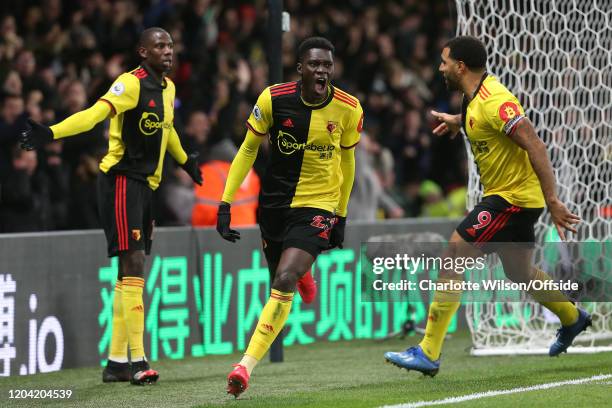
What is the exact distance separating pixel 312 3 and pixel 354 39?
3.23ft

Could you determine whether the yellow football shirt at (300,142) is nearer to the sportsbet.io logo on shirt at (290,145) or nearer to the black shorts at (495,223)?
the sportsbet.io logo on shirt at (290,145)

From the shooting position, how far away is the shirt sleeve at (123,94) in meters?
7.93

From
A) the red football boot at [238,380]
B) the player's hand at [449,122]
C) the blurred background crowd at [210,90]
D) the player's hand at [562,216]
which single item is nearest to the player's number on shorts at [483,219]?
the player's hand at [562,216]

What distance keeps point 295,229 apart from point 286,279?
15.9 inches

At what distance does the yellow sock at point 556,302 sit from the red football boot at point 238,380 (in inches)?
87.8

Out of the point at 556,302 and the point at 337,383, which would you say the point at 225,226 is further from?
the point at 556,302

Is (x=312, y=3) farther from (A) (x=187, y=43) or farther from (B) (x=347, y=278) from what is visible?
(B) (x=347, y=278)

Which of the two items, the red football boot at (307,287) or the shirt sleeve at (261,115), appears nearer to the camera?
the shirt sleeve at (261,115)

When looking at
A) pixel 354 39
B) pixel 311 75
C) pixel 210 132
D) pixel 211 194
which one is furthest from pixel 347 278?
pixel 354 39

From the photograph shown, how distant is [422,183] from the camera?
16.0m

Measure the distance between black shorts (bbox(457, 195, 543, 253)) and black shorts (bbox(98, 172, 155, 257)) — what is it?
223 centimetres

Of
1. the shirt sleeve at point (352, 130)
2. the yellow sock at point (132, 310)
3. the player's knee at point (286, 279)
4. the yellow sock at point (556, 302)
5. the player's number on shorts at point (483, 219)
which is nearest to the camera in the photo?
the player's knee at point (286, 279)

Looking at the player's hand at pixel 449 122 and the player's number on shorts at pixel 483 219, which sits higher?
the player's hand at pixel 449 122

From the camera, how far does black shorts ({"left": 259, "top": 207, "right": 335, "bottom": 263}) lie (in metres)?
7.16
